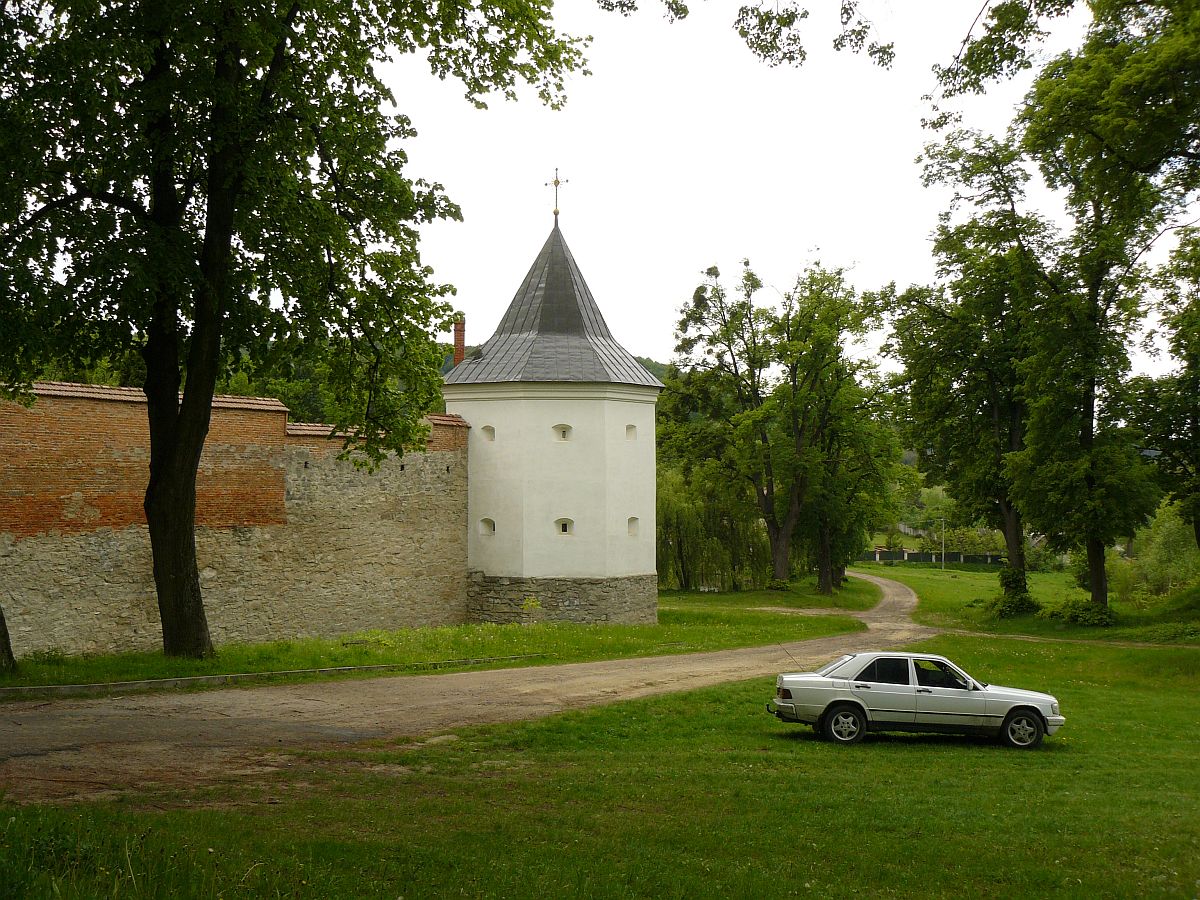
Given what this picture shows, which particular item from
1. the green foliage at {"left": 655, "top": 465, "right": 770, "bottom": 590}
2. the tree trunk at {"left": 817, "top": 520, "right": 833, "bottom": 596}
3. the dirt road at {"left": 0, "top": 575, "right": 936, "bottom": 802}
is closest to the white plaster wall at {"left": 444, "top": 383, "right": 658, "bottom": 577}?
the dirt road at {"left": 0, "top": 575, "right": 936, "bottom": 802}

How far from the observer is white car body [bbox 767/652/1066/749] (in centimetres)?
1248

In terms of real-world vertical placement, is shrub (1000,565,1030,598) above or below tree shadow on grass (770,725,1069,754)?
above

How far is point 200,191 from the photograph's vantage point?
48.9ft

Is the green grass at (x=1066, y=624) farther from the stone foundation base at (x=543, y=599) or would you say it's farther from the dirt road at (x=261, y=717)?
the dirt road at (x=261, y=717)

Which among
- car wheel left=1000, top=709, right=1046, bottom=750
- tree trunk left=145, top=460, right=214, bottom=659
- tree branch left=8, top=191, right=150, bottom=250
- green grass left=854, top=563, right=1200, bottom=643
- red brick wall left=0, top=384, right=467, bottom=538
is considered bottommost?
green grass left=854, top=563, right=1200, bottom=643

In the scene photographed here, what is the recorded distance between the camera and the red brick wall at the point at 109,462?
56.9 ft

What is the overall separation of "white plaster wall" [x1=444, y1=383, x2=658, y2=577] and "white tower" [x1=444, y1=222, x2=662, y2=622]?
3cm

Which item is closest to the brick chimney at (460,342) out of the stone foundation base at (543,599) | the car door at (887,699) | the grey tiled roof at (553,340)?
the grey tiled roof at (553,340)

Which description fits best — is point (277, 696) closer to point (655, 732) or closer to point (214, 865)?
point (655, 732)

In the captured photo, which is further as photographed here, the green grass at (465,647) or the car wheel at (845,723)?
the green grass at (465,647)

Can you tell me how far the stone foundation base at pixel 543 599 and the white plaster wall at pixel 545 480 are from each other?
254 mm

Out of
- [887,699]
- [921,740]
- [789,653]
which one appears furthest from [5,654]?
[789,653]

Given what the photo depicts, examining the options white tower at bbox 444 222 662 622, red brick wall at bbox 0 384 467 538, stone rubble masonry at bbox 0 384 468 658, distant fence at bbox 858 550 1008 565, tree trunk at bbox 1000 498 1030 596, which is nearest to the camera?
red brick wall at bbox 0 384 467 538

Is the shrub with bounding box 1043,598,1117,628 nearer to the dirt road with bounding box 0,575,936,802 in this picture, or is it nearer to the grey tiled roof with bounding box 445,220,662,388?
the dirt road with bounding box 0,575,936,802
